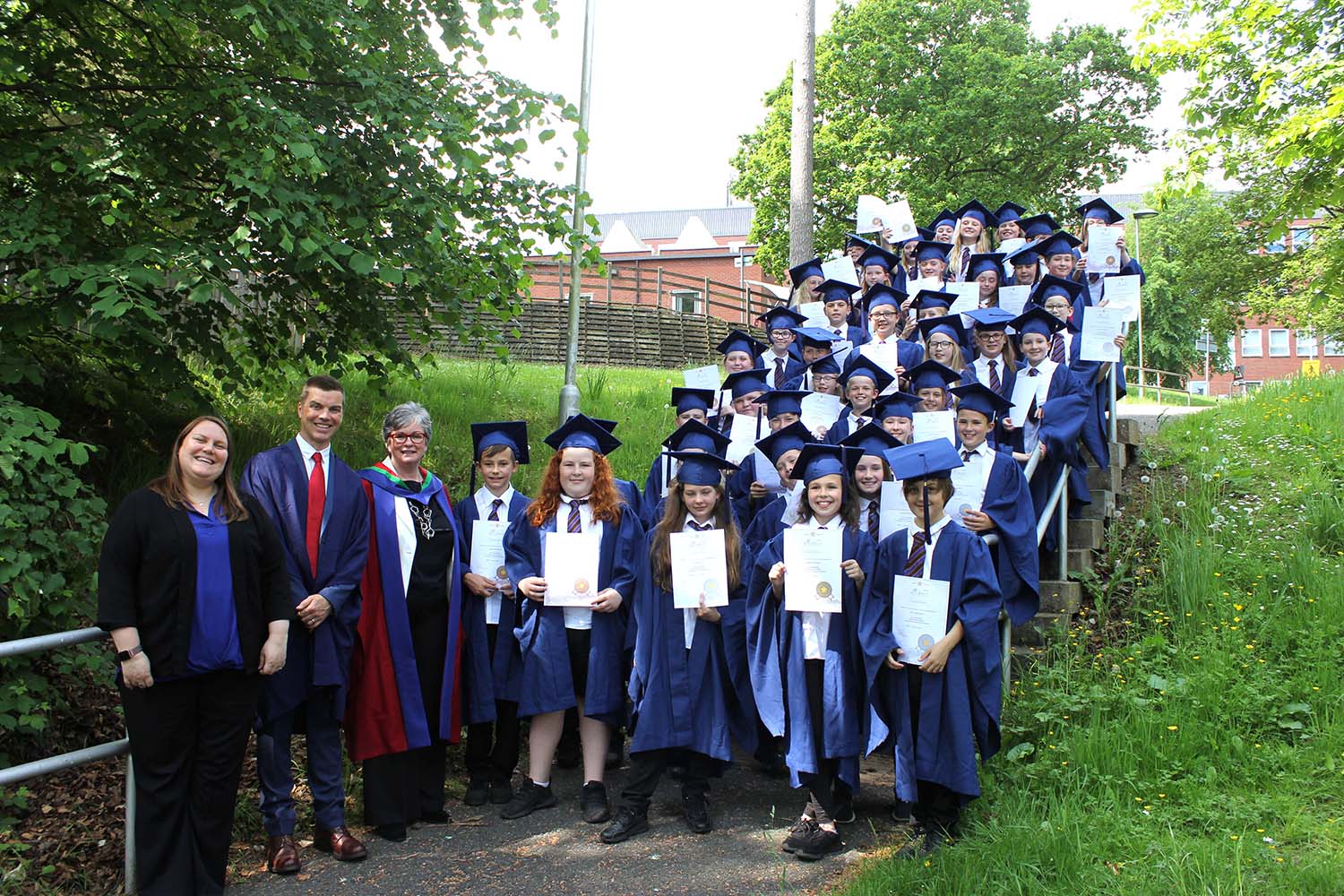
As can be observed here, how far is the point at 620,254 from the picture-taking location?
54.2m

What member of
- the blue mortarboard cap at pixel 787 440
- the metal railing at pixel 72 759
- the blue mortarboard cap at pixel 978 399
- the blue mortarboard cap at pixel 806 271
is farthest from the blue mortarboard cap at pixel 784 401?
the metal railing at pixel 72 759

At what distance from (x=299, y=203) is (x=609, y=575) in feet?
8.84

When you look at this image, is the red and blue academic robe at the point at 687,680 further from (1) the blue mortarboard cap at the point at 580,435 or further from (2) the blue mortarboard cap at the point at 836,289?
(2) the blue mortarboard cap at the point at 836,289

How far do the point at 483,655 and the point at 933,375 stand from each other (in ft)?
10.2

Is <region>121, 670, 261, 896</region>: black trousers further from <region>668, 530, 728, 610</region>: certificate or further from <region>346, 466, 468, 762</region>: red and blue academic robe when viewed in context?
<region>668, 530, 728, 610</region>: certificate

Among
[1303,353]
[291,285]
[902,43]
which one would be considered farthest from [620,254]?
[291,285]

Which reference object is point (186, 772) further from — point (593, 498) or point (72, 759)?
point (593, 498)

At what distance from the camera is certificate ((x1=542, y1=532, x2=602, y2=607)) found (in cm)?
528

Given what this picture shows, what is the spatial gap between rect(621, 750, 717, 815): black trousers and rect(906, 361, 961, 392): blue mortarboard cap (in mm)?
2613

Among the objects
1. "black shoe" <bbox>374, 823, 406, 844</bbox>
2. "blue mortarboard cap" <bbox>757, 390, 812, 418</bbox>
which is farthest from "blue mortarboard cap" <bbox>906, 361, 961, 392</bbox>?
"black shoe" <bbox>374, 823, 406, 844</bbox>

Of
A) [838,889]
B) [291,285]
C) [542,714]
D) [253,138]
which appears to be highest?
[253,138]

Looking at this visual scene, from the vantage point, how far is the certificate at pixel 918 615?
15.2 ft

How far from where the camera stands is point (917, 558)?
483 centimetres

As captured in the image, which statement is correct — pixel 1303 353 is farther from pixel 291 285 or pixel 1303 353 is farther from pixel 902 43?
pixel 291 285
